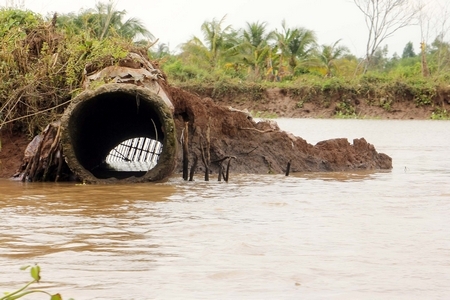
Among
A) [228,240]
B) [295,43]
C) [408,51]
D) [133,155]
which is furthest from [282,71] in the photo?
[408,51]

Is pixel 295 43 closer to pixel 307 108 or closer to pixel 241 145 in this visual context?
pixel 307 108

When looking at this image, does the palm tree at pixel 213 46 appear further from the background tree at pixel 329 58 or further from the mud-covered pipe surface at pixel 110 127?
the mud-covered pipe surface at pixel 110 127

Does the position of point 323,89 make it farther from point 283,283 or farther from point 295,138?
point 283,283

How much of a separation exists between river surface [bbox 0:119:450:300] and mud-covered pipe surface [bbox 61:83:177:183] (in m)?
0.35

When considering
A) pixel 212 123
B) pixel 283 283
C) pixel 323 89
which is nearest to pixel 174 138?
pixel 212 123

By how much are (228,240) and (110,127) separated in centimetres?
637

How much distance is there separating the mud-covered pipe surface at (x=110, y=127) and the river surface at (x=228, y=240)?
348 millimetres

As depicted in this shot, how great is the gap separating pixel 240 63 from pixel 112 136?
34082 mm

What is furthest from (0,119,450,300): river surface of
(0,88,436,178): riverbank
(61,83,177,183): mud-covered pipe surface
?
(0,88,436,178): riverbank

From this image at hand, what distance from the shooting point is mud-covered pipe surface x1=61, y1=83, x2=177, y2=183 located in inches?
344

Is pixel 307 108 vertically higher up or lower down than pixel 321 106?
lower down

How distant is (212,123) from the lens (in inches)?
429

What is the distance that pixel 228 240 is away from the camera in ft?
18.0

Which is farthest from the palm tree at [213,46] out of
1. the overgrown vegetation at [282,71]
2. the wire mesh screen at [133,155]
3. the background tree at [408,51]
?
the background tree at [408,51]
